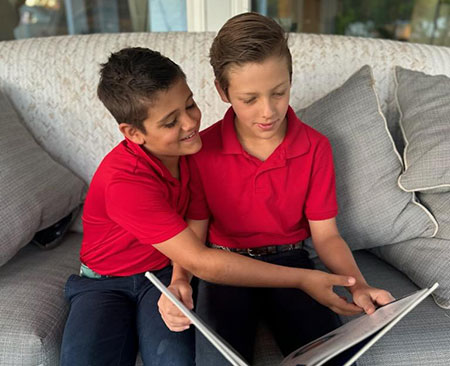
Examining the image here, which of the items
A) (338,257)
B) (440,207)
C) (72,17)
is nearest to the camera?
(338,257)

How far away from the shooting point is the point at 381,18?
3146 millimetres

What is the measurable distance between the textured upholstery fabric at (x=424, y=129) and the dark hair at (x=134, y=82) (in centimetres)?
70

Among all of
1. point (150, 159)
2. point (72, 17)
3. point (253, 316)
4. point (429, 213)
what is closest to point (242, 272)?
point (253, 316)

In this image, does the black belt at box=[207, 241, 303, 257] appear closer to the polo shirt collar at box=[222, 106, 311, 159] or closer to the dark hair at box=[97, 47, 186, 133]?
the polo shirt collar at box=[222, 106, 311, 159]

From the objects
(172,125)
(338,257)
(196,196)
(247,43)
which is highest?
(247,43)

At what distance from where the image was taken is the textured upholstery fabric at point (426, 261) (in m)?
1.12

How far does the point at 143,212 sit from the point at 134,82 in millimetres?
282

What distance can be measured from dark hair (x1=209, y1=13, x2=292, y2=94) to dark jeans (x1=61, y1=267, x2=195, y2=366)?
0.56 meters

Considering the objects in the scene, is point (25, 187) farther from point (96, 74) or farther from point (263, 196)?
point (263, 196)

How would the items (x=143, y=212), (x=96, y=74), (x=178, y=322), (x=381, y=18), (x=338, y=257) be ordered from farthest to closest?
(x=381, y=18)
(x=96, y=74)
(x=338, y=257)
(x=143, y=212)
(x=178, y=322)

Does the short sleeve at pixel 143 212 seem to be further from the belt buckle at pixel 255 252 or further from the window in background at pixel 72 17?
the window in background at pixel 72 17

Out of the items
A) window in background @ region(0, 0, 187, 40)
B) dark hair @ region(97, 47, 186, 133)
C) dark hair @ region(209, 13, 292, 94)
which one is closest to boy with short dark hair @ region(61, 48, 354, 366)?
dark hair @ region(97, 47, 186, 133)

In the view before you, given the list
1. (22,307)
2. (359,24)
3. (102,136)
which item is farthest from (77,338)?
(359,24)

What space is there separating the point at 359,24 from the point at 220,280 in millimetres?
2675
